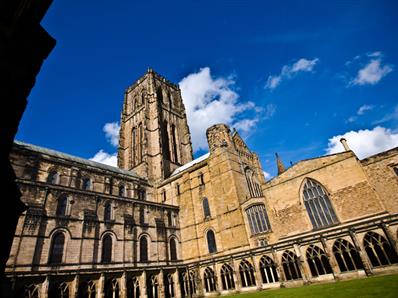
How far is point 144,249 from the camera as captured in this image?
82.8ft

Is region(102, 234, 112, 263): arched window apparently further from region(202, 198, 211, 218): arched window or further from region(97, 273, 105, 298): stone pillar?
region(202, 198, 211, 218): arched window

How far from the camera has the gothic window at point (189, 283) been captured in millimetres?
25094

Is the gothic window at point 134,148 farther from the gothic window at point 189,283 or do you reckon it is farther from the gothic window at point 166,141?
the gothic window at point 189,283

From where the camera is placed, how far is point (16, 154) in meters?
24.6

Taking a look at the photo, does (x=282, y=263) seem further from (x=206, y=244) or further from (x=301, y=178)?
(x=206, y=244)

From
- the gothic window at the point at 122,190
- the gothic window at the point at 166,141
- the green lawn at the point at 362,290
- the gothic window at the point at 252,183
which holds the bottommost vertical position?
the green lawn at the point at 362,290

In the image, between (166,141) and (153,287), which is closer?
(153,287)

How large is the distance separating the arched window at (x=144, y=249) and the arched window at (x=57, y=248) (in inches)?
307

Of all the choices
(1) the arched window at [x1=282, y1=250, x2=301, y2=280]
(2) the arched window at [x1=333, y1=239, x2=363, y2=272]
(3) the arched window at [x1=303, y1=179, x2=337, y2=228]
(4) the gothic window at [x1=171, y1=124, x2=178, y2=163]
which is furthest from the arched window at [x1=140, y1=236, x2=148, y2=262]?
(4) the gothic window at [x1=171, y1=124, x2=178, y2=163]

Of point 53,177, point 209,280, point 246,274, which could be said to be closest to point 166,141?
point 53,177

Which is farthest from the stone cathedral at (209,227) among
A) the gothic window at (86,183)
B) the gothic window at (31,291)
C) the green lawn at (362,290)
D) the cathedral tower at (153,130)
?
the cathedral tower at (153,130)

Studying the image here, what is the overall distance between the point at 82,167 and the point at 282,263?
25.0 metres

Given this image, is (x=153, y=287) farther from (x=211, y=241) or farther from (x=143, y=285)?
(x=211, y=241)

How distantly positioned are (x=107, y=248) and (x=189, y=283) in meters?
9.80
